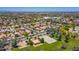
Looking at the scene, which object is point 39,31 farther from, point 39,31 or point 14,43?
point 14,43

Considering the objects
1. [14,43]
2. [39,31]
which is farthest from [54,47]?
[14,43]

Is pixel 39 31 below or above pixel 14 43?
above

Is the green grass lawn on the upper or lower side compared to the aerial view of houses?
lower

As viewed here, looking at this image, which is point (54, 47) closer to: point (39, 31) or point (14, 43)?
point (39, 31)
